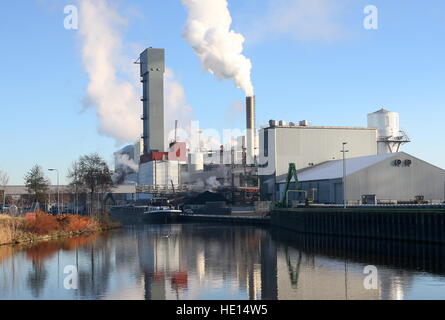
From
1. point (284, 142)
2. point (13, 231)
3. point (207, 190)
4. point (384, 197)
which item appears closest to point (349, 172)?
point (384, 197)

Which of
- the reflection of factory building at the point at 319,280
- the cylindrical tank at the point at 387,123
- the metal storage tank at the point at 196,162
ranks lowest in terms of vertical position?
the reflection of factory building at the point at 319,280

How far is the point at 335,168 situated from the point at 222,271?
6846 cm

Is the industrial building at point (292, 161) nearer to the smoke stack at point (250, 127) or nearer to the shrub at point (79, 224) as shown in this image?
the smoke stack at point (250, 127)

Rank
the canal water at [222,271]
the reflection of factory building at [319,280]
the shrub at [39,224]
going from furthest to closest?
the shrub at [39,224] < the canal water at [222,271] < the reflection of factory building at [319,280]

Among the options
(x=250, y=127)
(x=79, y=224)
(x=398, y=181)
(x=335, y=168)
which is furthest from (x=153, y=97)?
(x=79, y=224)

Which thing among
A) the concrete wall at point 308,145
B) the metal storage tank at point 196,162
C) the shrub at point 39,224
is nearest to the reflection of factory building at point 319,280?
the shrub at point 39,224

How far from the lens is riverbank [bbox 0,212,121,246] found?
59.6m

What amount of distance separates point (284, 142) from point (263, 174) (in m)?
8.69

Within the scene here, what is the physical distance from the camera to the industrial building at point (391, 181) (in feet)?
307

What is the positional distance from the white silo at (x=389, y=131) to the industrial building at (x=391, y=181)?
124 ft

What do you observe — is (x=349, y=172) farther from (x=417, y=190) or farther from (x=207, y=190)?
(x=207, y=190)

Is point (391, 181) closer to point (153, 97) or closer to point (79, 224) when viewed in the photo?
point (79, 224)

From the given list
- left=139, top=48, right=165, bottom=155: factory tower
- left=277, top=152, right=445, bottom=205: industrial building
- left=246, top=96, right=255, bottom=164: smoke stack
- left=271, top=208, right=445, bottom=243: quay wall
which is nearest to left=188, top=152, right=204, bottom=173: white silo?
left=139, top=48, right=165, bottom=155: factory tower

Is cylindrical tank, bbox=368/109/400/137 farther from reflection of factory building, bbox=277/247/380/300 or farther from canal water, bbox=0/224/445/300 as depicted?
reflection of factory building, bbox=277/247/380/300
